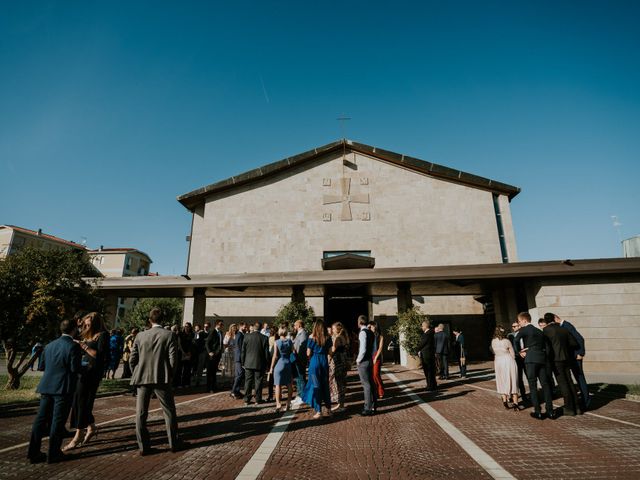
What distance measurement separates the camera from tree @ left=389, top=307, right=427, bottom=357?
14508 mm

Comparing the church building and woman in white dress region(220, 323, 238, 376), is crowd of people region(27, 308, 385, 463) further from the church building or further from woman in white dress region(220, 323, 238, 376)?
A: the church building

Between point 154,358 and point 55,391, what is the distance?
1.24 meters

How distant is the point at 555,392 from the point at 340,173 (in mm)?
19040

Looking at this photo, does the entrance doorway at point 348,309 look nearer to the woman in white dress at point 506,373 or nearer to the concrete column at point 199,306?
the concrete column at point 199,306

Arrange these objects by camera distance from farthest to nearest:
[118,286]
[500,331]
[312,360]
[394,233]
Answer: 1. [394,233]
2. [118,286]
3. [500,331]
4. [312,360]

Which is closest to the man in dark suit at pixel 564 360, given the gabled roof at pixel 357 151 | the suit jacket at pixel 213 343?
the suit jacket at pixel 213 343

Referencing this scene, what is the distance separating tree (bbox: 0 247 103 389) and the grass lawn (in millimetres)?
592

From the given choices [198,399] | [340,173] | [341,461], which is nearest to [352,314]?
[340,173]

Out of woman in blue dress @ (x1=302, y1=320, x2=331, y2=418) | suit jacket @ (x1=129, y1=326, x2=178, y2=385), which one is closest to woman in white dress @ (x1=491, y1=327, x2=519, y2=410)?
woman in blue dress @ (x1=302, y1=320, x2=331, y2=418)

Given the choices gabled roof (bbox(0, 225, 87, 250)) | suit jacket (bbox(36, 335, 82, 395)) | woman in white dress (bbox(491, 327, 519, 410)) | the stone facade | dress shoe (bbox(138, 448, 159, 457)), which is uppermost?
gabled roof (bbox(0, 225, 87, 250))

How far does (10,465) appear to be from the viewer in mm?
4062

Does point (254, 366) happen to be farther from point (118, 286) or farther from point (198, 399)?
point (118, 286)

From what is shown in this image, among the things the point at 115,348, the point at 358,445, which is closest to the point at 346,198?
the point at 115,348

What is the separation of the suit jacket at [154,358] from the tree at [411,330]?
11.8 meters
